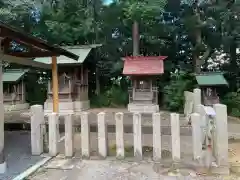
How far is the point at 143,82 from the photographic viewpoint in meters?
15.7

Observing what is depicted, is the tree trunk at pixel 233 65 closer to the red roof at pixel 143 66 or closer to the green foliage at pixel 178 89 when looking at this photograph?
the green foliage at pixel 178 89

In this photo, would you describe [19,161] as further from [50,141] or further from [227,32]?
[227,32]

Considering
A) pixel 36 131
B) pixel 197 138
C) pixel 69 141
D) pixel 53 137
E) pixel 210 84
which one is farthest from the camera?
pixel 210 84

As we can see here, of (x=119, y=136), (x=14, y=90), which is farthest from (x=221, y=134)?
(x=14, y=90)

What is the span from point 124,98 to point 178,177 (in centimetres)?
1463

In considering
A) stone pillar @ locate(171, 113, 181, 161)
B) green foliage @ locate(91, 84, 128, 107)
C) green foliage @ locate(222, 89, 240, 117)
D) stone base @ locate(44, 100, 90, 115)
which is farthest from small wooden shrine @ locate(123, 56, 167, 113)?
stone pillar @ locate(171, 113, 181, 161)

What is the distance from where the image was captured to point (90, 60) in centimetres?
1944

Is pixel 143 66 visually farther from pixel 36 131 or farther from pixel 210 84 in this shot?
pixel 36 131

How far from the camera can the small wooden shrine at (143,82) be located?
15.0m

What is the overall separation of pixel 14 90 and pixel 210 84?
12.5 metres

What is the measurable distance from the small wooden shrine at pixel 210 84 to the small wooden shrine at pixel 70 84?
6.77 metres

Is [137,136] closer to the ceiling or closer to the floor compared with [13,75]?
closer to the floor

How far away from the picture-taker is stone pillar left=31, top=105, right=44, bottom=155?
216 inches

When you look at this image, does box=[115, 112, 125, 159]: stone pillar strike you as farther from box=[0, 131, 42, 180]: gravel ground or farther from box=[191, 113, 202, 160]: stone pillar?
box=[0, 131, 42, 180]: gravel ground
